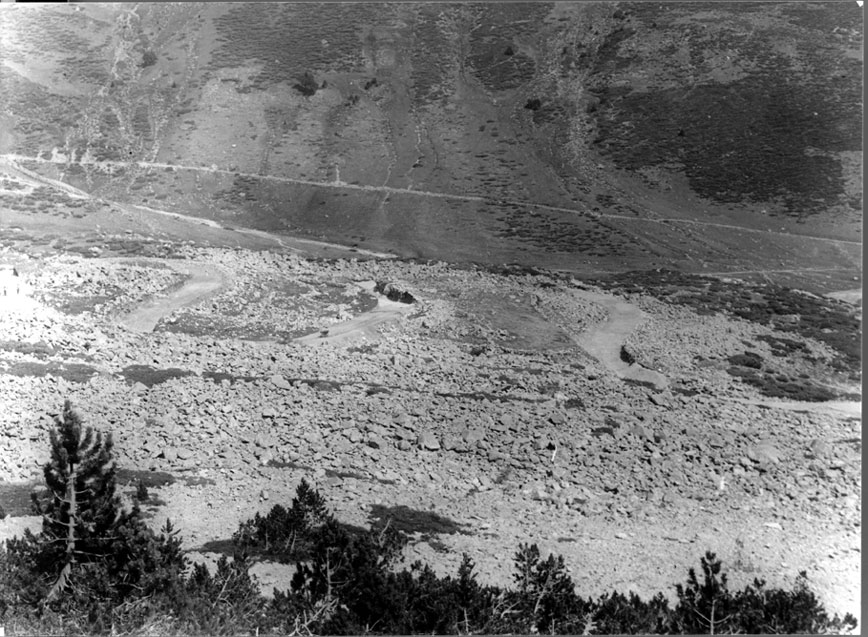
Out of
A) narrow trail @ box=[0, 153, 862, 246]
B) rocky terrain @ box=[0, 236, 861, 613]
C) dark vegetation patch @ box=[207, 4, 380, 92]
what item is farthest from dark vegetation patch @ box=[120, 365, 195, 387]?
dark vegetation patch @ box=[207, 4, 380, 92]

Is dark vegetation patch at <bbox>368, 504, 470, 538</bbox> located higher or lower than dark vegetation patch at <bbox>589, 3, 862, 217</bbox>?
lower

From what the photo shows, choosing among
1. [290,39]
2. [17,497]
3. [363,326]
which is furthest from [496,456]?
[290,39]

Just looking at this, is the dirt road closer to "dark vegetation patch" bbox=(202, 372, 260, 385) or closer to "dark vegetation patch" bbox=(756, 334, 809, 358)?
"dark vegetation patch" bbox=(202, 372, 260, 385)

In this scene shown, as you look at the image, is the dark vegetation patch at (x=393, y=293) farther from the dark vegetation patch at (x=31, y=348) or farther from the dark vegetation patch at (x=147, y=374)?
the dark vegetation patch at (x=31, y=348)

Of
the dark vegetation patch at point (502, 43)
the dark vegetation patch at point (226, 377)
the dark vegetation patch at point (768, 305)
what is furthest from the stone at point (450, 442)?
the dark vegetation patch at point (502, 43)

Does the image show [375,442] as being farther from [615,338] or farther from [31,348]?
[31,348]

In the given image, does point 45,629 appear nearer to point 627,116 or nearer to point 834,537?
point 834,537

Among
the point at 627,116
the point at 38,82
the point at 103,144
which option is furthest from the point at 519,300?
the point at 38,82
